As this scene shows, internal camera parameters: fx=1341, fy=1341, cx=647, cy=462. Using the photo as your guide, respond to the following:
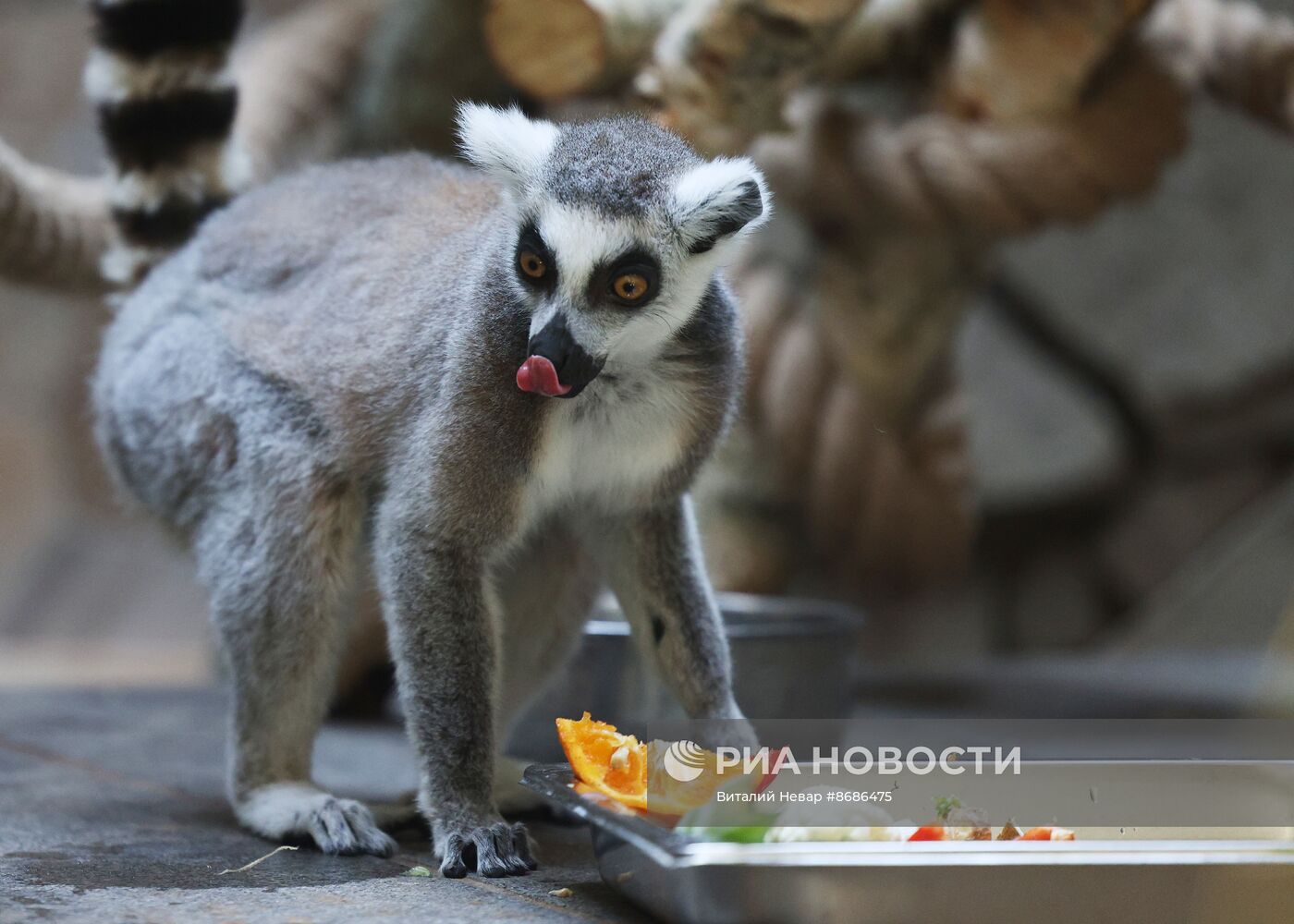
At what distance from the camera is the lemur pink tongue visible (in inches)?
Answer: 82.2

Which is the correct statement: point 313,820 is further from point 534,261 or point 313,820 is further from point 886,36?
point 886,36

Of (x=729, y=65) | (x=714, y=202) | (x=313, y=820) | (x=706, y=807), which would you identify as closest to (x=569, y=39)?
(x=729, y=65)

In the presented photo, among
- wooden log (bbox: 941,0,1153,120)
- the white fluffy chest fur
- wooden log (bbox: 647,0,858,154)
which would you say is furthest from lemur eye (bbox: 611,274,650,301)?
wooden log (bbox: 941,0,1153,120)

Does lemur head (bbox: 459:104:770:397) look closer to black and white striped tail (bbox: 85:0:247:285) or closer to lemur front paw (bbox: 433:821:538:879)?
lemur front paw (bbox: 433:821:538:879)

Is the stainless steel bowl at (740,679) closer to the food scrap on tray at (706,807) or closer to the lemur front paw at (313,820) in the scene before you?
the lemur front paw at (313,820)

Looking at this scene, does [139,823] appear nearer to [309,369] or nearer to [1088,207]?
[309,369]

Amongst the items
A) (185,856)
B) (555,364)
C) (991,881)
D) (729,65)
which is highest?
(729,65)

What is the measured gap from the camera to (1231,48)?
3984 mm

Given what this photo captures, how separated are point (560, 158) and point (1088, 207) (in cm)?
243

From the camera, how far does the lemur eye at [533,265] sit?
2.23 meters

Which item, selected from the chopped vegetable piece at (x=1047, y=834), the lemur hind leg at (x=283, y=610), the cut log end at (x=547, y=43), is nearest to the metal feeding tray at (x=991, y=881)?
the chopped vegetable piece at (x=1047, y=834)

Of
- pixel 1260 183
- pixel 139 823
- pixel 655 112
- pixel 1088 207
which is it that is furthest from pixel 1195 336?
pixel 139 823

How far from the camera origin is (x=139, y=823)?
2.66 metres

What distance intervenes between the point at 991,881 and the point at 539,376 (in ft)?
3.22
